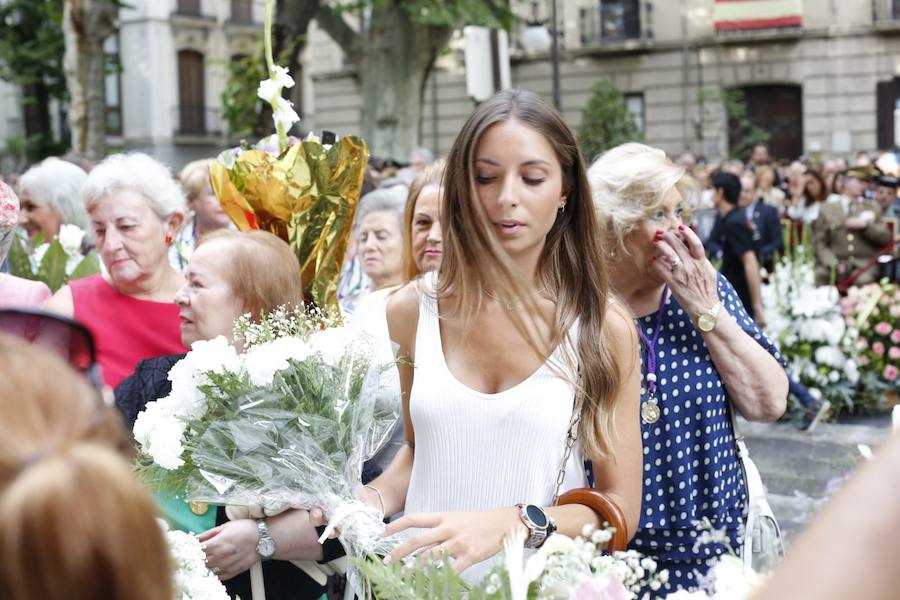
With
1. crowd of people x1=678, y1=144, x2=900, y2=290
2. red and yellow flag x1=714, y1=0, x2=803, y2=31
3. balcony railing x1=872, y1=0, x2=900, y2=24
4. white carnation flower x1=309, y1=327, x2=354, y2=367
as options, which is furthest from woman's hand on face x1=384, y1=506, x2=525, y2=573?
red and yellow flag x1=714, y1=0, x2=803, y2=31

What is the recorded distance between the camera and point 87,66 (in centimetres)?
1574

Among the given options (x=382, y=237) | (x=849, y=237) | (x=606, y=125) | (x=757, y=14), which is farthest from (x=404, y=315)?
(x=757, y=14)

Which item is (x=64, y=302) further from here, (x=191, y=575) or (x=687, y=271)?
(x=191, y=575)

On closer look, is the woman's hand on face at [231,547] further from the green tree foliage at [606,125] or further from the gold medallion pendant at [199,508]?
the green tree foliage at [606,125]

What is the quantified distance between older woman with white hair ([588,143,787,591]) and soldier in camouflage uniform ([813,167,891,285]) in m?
9.68

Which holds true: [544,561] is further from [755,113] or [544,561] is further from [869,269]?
[755,113]

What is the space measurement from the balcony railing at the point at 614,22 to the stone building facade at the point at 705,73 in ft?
0.09

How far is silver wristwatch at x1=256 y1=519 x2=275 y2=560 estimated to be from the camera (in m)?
2.90

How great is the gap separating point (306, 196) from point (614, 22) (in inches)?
1264

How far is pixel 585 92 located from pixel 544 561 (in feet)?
110

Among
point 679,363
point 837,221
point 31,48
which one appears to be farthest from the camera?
point 31,48

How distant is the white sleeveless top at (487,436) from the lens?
2631mm

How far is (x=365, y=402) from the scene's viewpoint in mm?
2395

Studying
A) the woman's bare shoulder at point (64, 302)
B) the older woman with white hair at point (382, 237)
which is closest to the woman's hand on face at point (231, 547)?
the woman's bare shoulder at point (64, 302)
